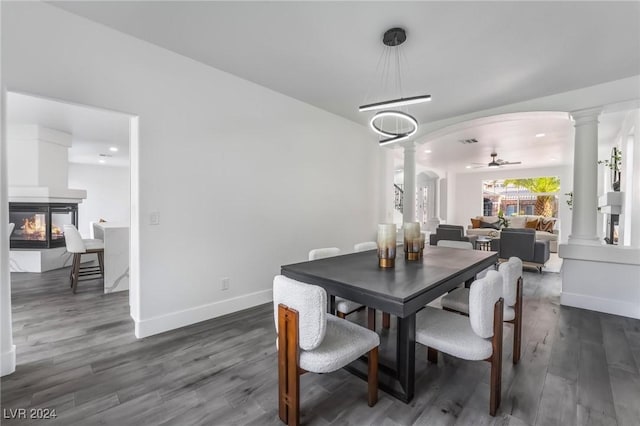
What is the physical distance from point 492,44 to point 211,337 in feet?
12.2

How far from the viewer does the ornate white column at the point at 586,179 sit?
3.36 meters

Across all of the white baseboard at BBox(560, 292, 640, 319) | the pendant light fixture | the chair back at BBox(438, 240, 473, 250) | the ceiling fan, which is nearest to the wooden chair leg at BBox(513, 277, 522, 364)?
the chair back at BBox(438, 240, 473, 250)

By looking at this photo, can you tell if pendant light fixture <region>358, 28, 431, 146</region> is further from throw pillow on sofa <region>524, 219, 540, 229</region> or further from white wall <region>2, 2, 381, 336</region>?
throw pillow on sofa <region>524, 219, 540, 229</region>

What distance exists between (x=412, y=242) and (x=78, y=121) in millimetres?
5290

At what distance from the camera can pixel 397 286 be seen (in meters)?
1.63

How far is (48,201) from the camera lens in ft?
15.9

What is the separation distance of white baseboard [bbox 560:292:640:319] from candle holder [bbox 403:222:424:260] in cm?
250

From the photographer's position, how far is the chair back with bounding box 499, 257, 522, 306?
6.24ft

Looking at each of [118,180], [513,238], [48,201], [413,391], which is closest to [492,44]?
[413,391]

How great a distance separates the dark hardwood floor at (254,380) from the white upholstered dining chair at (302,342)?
0.84ft

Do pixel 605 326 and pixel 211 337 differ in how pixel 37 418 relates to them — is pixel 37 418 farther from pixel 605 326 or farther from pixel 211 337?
pixel 605 326

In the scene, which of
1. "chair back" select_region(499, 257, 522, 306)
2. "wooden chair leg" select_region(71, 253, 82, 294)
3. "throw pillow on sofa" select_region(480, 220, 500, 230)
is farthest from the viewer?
"throw pillow on sofa" select_region(480, 220, 500, 230)

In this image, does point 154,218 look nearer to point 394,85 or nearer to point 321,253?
point 321,253

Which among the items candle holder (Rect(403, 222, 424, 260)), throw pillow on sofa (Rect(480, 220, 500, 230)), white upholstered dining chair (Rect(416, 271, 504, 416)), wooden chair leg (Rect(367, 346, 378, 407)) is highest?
candle holder (Rect(403, 222, 424, 260))
